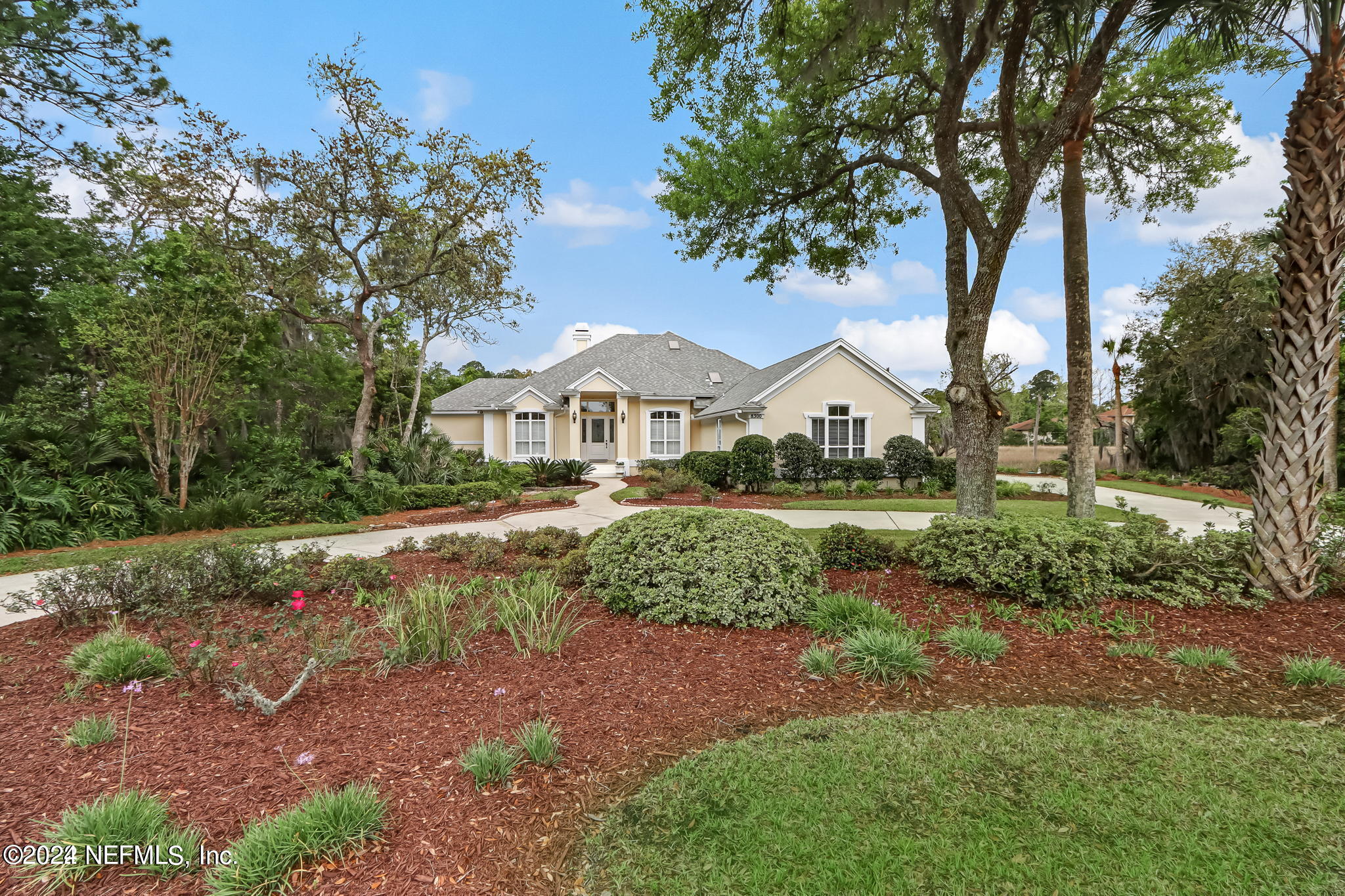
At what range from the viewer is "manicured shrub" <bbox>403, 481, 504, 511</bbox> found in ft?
46.2

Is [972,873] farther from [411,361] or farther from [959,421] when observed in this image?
[411,361]

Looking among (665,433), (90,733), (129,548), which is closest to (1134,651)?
(90,733)

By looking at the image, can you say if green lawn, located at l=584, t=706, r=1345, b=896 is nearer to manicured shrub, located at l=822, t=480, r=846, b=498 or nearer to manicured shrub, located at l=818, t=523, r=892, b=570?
manicured shrub, located at l=818, t=523, r=892, b=570

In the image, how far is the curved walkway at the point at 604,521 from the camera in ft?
29.7

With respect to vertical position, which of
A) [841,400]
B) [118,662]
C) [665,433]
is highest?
[841,400]

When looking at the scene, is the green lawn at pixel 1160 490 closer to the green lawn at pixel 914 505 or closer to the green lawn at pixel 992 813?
the green lawn at pixel 914 505

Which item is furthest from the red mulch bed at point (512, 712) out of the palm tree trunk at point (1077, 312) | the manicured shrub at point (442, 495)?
the manicured shrub at point (442, 495)

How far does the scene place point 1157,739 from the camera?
298 centimetres

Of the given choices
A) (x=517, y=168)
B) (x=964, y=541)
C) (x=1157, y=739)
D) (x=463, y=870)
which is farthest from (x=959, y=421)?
(x=517, y=168)

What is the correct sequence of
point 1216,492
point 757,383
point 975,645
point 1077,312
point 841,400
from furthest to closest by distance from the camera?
1. point 757,383
2. point 841,400
3. point 1216,492
4. point 1077,312
5. point 975,645

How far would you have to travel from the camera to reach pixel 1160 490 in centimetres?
1756

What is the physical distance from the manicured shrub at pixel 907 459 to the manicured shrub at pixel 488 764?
700 inches

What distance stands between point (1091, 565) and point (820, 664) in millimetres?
3199

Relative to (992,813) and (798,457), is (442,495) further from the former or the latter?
(992,813)
